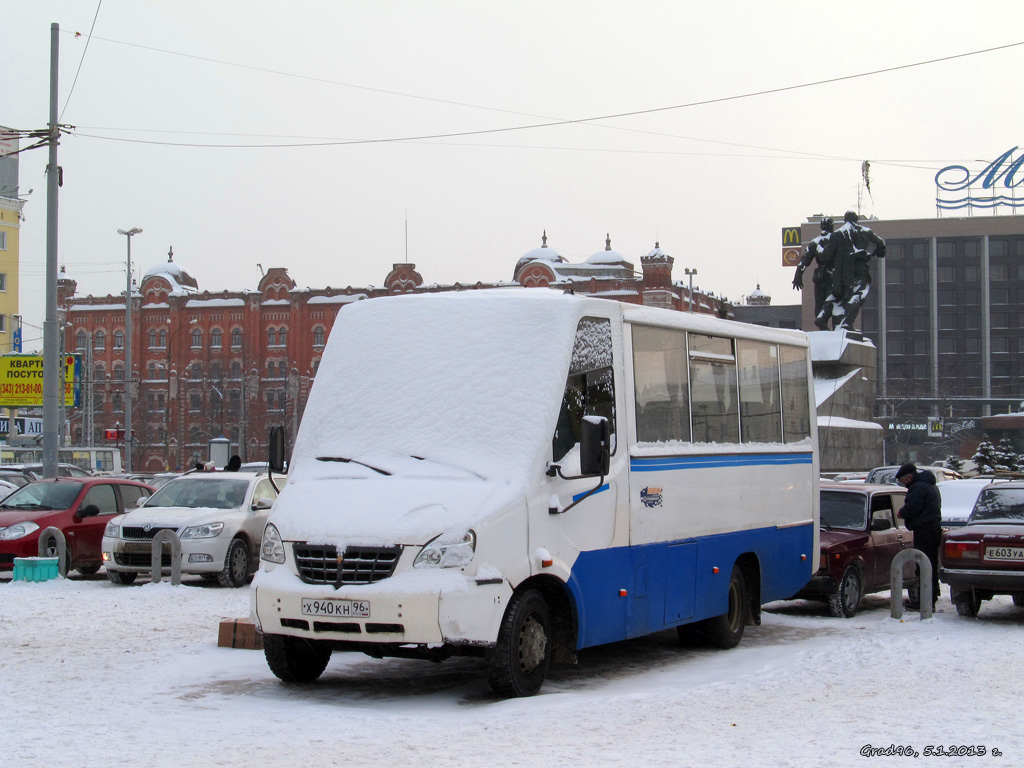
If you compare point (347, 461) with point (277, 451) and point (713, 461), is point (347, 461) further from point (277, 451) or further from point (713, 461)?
point (713, 461)

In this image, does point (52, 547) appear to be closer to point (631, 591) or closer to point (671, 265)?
point (631, 591)

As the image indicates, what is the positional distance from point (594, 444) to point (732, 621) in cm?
369

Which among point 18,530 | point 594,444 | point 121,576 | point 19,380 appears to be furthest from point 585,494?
point 19,380

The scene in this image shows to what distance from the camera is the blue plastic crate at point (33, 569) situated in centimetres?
1524

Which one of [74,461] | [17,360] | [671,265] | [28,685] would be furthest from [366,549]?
[671,265]

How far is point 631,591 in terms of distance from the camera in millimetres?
9484

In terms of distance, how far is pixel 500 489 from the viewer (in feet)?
27.2

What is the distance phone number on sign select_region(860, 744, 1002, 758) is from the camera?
655cm

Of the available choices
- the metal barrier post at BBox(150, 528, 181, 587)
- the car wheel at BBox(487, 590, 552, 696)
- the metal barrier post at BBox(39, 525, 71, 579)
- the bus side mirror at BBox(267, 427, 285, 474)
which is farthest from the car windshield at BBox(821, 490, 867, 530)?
the metal barrier post at BBox(39, 525, 71, 579)

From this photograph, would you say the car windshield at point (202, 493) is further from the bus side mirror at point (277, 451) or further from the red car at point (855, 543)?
the red car at point (855, 543)

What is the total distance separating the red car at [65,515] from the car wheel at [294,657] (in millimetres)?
9104

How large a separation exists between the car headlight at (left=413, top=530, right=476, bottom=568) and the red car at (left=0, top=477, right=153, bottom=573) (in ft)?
34.6

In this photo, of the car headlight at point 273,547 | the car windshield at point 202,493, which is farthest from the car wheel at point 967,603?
the car windshield at point 202,493

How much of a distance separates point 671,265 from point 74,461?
2011 inches
